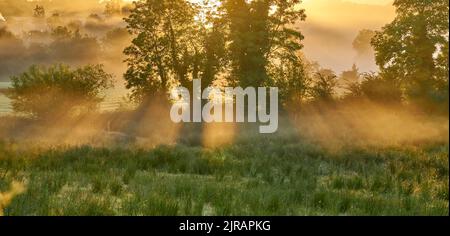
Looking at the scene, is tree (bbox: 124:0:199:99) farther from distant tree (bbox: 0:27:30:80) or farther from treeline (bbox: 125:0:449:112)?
distant tree (bbox: 0:27:30:80)

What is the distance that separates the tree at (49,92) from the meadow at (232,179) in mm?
13821

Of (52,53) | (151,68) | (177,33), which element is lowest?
(151,68)

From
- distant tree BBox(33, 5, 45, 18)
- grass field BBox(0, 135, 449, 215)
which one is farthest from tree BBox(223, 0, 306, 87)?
distant tree BBox(33, 5, 45, 18)

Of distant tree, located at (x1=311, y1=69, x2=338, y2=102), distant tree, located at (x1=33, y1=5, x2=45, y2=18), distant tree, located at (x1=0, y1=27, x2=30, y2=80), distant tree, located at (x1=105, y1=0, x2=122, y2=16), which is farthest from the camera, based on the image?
distant tree, located at (x1=33, y1=5, x2=45, y2=18)

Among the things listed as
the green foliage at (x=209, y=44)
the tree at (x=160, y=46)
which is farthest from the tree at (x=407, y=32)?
the tree at (x=160, y=46)

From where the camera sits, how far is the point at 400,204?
28.5 feet

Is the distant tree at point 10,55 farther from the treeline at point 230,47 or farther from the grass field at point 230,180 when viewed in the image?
the grass field at point 230,180

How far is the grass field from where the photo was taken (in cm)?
777

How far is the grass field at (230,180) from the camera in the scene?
25.5ft

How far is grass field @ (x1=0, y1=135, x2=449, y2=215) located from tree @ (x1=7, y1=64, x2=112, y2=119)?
46.9 ft

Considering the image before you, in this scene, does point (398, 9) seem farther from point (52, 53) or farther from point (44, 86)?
point (52, 53)

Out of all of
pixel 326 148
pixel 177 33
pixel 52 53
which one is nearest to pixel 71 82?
pixel 177 33
